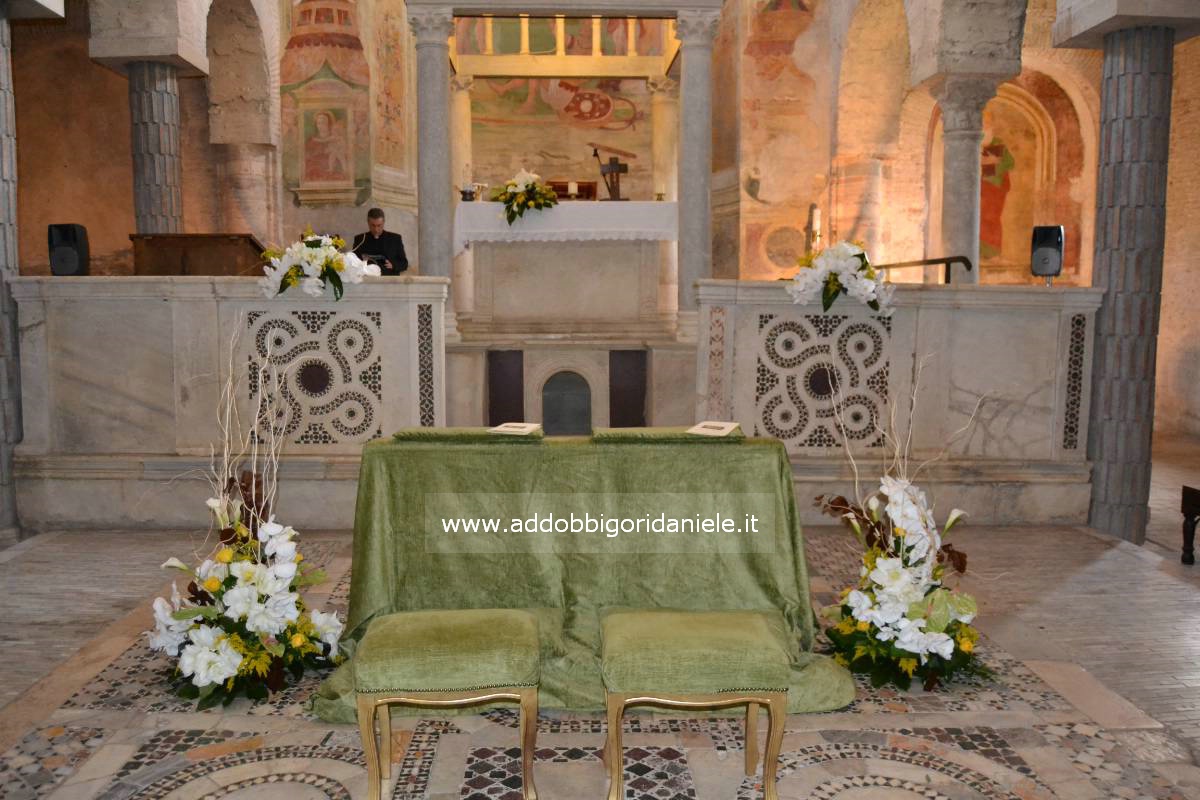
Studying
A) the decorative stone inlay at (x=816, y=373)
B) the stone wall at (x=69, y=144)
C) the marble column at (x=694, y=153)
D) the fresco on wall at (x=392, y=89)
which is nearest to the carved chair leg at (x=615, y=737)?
the decorative stone inlay at (x=816, y=373)

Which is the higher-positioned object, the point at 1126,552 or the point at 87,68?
the point at 87,68

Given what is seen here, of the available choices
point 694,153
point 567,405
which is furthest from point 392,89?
point 567,405

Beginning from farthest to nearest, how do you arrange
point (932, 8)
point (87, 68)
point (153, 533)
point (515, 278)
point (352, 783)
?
point (87, 68) → point (515, 278) → point (932, 8) → point (153, 533) → point (352, 783)

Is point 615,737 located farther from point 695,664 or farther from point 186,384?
point 186,384

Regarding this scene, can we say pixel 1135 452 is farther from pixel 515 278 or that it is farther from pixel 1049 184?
pixel 1049 184

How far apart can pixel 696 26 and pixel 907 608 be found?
22.7 ft

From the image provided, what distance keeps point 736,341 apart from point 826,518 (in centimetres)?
142

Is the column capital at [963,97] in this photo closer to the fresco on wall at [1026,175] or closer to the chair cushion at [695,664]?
the fresco on wall at [1026,175]

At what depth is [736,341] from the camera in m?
6.64

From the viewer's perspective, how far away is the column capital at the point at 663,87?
13.0 m

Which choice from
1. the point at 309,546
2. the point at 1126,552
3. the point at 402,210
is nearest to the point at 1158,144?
the point at 1126,552

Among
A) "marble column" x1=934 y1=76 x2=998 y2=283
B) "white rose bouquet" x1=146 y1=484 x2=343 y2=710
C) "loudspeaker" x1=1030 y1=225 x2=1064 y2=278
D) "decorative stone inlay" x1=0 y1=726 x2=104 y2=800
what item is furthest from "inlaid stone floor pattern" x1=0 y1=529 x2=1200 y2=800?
"marble column" x1=934 y1=76 x2=998 y2=283

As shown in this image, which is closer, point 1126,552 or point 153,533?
point 1126,552

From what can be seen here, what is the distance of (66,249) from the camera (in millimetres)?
6715
